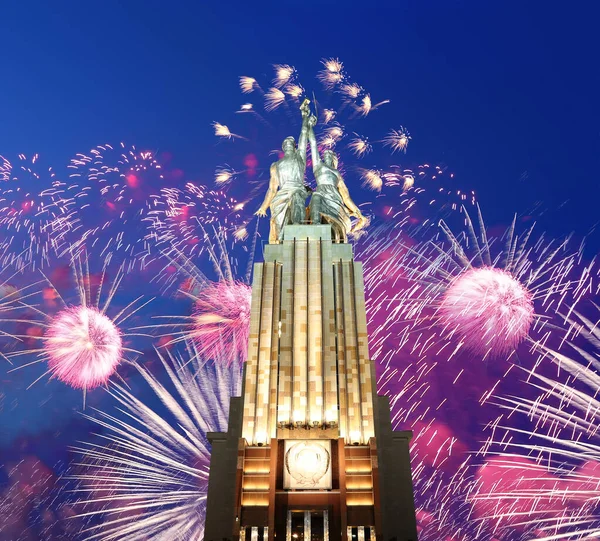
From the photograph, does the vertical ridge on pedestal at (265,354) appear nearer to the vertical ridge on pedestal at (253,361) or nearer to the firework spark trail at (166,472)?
the vertical ridge on pedestal at (253,361)

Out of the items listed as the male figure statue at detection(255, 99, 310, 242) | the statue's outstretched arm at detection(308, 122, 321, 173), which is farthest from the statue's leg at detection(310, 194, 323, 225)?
the statue's outstretched arm at detection(308, 122, 321, 173)

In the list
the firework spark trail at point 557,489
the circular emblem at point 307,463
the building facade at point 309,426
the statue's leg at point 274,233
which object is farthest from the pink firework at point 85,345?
the firework spark trail at point 557,489

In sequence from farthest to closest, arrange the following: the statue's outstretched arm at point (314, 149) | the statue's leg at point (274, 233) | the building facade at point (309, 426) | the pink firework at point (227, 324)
→ the pink firework at point (227, 324) < the statue's outstretched arm at point (314, 149) < the statue's leg at point (274, 233) < the building facade at point (309, 426)

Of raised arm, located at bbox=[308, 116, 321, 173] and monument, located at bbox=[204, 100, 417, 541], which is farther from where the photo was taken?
raised arm, located at bbox=[308, 116, 321, 173]

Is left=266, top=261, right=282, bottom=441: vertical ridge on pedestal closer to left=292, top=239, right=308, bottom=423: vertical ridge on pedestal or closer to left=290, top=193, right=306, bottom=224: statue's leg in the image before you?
left=292, top=239, right=308, bottom=423: vertical ridge on pedestal

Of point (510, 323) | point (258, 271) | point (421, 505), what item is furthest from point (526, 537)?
point (258, 271)

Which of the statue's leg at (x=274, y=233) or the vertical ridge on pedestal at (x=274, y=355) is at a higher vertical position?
the statue's leg at (x=274, y=233)

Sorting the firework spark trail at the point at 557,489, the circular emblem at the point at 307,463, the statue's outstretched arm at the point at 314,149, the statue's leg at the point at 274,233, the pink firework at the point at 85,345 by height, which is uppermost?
the statue's outstretched arm at the point at 314,149

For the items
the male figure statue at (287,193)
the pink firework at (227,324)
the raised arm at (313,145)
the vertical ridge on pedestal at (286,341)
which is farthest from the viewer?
the pink firework at (227,324)

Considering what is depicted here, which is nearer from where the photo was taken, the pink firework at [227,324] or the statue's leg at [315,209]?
the statue's leg at [315,209]
